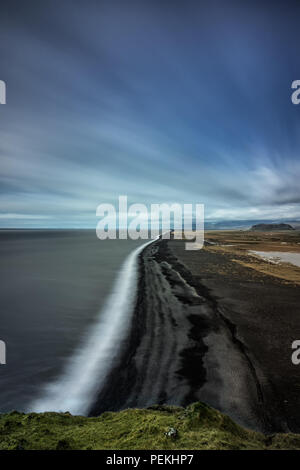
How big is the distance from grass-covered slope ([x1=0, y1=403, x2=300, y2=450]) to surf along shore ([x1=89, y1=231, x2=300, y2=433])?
1697 mm

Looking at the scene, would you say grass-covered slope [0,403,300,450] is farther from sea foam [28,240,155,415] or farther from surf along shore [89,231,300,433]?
sea foam [28,240,155,415]

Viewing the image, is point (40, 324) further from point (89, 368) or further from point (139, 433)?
point (139, 433)

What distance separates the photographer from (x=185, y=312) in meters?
12.8

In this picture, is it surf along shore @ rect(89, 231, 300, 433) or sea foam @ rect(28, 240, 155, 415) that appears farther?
sea foam @ rect(28, 240, 155, 415)

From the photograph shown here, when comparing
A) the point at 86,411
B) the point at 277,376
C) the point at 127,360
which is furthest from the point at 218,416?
the point at 127,360

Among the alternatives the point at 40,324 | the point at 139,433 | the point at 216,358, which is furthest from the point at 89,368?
the point at 40,324

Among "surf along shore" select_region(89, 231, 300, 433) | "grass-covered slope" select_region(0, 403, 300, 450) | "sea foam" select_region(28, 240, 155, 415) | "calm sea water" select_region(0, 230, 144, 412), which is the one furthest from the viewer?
"calm sea water" select_region(0, 230, 144, 412)

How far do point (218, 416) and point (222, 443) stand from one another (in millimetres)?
614

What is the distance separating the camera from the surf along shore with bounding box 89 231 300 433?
5668mm

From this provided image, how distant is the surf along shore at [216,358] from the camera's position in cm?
567

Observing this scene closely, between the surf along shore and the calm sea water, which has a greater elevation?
the surf along shore

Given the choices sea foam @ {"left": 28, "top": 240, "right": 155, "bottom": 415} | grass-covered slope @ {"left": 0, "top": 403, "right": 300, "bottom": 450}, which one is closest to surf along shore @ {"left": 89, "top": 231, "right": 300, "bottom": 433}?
sea foam @ {"left": 28, "top": 240, "right": 155, "bottom": 415}

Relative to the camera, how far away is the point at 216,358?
7906 millimetres
